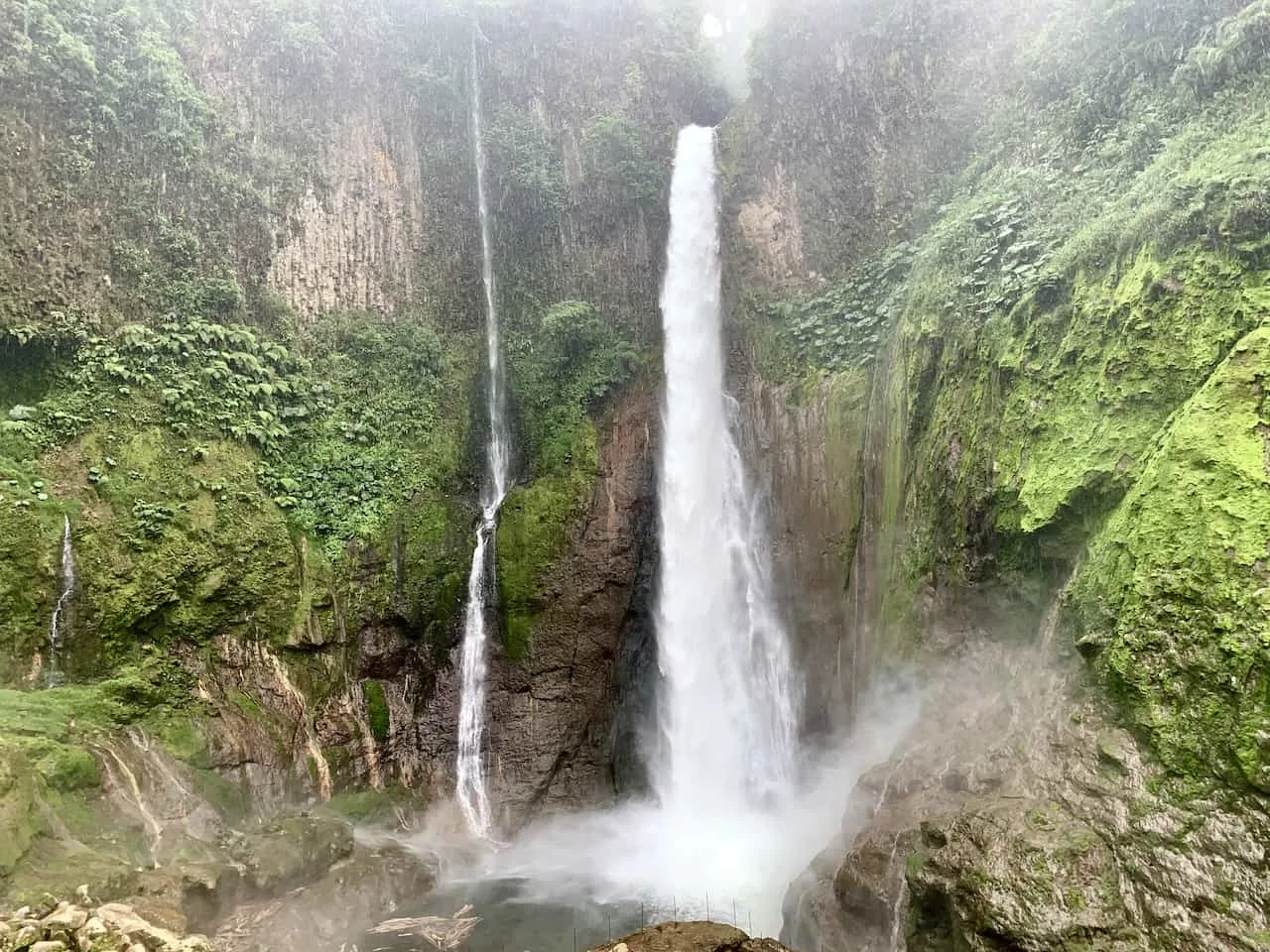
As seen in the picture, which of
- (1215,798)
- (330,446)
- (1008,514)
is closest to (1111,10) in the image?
(1008,514)

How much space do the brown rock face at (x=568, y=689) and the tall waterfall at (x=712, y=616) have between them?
0.88 metres

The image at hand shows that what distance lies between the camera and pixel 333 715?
40.4 ft

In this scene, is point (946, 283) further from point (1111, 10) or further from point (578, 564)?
point (578, 564)

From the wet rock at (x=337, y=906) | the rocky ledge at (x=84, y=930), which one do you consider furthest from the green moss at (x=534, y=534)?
the rocky ledge at (x=84, y=930)

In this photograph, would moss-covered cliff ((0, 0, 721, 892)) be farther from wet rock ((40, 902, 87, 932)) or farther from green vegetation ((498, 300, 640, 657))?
wet rock ((40, 902, 87, 932))

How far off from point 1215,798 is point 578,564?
10382 millimetres

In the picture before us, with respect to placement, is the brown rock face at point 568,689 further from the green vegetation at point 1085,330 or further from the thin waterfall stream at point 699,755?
the green vegetation at point 1085,330

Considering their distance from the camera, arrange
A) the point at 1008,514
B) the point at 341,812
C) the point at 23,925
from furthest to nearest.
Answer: the point at 341,812 → the point at 1008,514 → the point at 23,925

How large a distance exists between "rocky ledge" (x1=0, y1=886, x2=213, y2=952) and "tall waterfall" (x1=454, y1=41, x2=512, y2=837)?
6.52 meters

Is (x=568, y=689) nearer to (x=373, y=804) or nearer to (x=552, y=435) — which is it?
(x=373, y=804)

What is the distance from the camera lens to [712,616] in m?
13.7

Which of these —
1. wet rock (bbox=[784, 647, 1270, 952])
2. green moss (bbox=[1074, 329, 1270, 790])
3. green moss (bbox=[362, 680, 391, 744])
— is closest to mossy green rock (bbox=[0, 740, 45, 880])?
green moss (bbox=[362, 680, 391, 744])

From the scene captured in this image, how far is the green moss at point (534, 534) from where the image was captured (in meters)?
13.9

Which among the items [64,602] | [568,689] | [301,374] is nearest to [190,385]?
[301,374]
